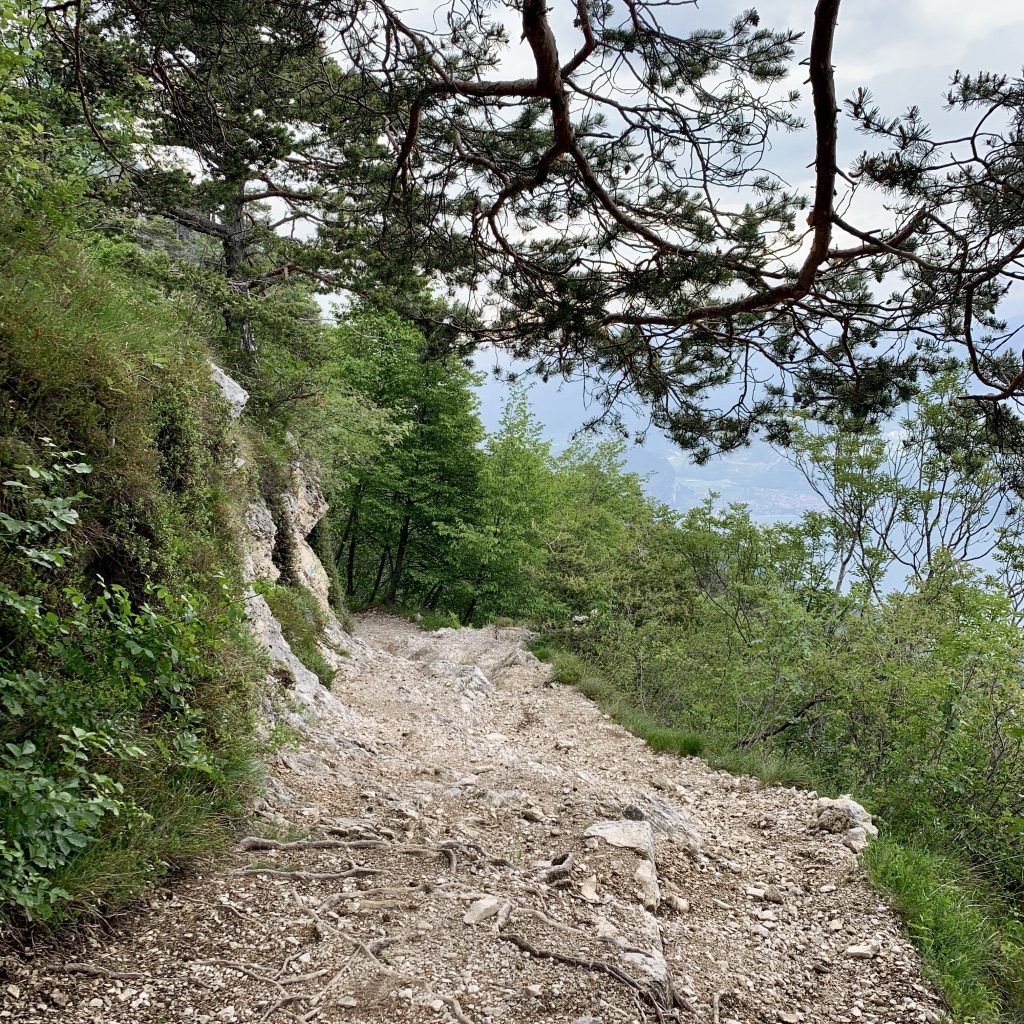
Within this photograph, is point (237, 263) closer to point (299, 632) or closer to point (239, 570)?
point (299, 632)

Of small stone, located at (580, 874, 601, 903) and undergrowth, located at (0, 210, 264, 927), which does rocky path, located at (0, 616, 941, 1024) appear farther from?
undergrowth, located at (0, 210, 264, 927)

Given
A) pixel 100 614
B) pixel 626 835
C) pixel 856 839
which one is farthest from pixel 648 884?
pixel 100 614

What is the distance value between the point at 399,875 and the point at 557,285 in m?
4.11

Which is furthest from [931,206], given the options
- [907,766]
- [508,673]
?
[508,673]

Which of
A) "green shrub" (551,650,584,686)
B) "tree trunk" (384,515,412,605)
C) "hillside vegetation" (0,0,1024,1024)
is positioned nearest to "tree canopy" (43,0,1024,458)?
"hillside vegetation" (0,0,1024,1024)

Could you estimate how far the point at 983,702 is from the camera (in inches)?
230

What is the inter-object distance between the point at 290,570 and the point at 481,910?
26.0 feet

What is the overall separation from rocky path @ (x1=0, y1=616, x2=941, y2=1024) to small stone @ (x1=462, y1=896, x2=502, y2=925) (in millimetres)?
12

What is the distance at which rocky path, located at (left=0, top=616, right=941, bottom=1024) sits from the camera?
2.45 m

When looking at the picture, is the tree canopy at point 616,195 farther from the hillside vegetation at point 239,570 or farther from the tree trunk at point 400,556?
the tree trunk at point 400,556

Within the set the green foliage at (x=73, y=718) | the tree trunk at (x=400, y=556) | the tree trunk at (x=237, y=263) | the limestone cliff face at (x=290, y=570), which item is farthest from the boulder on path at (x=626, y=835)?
the tree trunk at (x=400, y=556)

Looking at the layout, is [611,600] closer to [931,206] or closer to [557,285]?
[557,285]

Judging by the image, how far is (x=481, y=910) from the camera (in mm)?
3166

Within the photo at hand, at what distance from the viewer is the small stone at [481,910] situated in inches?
122
